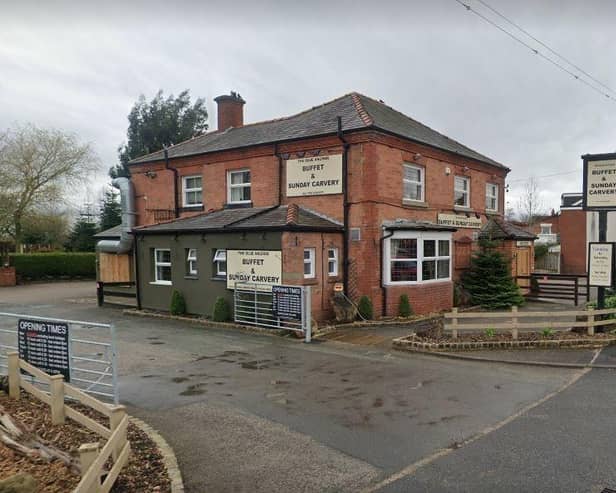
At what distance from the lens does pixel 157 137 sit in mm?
39750

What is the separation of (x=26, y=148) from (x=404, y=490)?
3791 centimetres

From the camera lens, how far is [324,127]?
17.2m

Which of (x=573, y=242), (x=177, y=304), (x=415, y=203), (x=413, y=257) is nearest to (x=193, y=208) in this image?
(x=177, y=304)

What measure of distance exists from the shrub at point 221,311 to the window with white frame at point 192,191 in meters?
6.50

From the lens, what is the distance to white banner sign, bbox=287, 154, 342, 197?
16719 millimetres

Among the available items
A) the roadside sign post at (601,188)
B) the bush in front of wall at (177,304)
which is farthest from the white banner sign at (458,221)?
the bush in front of wall at (177,304)

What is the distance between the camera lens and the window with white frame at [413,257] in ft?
53.8

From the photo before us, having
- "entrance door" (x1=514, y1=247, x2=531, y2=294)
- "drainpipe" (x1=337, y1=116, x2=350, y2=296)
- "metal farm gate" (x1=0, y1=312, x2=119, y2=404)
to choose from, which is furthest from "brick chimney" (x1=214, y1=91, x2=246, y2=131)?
"entrance door" (x1=514, y1=247, x2=531, y2=294)

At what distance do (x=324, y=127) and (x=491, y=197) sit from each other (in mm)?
10885

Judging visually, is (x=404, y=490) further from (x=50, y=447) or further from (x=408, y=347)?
(x=408, y=347)

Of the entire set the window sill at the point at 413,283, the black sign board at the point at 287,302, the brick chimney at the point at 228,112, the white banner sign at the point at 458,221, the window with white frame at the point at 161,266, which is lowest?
the black sign board at the point at 287,302

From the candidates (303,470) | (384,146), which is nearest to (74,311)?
(384,146)

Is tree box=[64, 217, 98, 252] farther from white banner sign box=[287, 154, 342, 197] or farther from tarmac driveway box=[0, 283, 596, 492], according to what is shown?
tarmac driveway box=[0, 283, 596, 492]

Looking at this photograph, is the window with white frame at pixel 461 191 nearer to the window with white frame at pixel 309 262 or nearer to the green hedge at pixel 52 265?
the window with white frame at pixel 309 262
